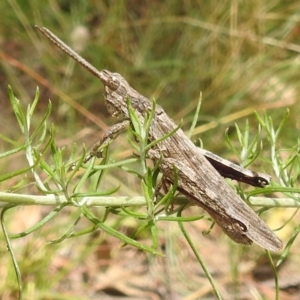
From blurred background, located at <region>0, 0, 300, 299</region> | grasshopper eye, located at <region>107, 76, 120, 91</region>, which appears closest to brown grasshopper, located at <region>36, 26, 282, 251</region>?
grasshopper eye, located at <region>107, 76, 120, 91</region>

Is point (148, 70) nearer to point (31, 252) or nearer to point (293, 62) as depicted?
point (293, 62)

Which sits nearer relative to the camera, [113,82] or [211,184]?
[211,184]

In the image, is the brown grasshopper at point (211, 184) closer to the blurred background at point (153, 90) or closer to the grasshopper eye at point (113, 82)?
the grasshopper eye at point (113, 82)

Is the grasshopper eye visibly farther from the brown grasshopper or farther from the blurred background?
the blurred background

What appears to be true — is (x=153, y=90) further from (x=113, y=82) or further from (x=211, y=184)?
(x=211, y=184)

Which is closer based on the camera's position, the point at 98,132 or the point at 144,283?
the point at 144,283

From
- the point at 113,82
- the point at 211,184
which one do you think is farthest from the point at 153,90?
the point at 211,184

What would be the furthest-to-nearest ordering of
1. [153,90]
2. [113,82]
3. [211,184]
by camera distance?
[153,90]
[113,82]
[211,184]

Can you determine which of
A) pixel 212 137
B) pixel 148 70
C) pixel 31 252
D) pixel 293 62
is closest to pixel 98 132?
pixel 148 70
